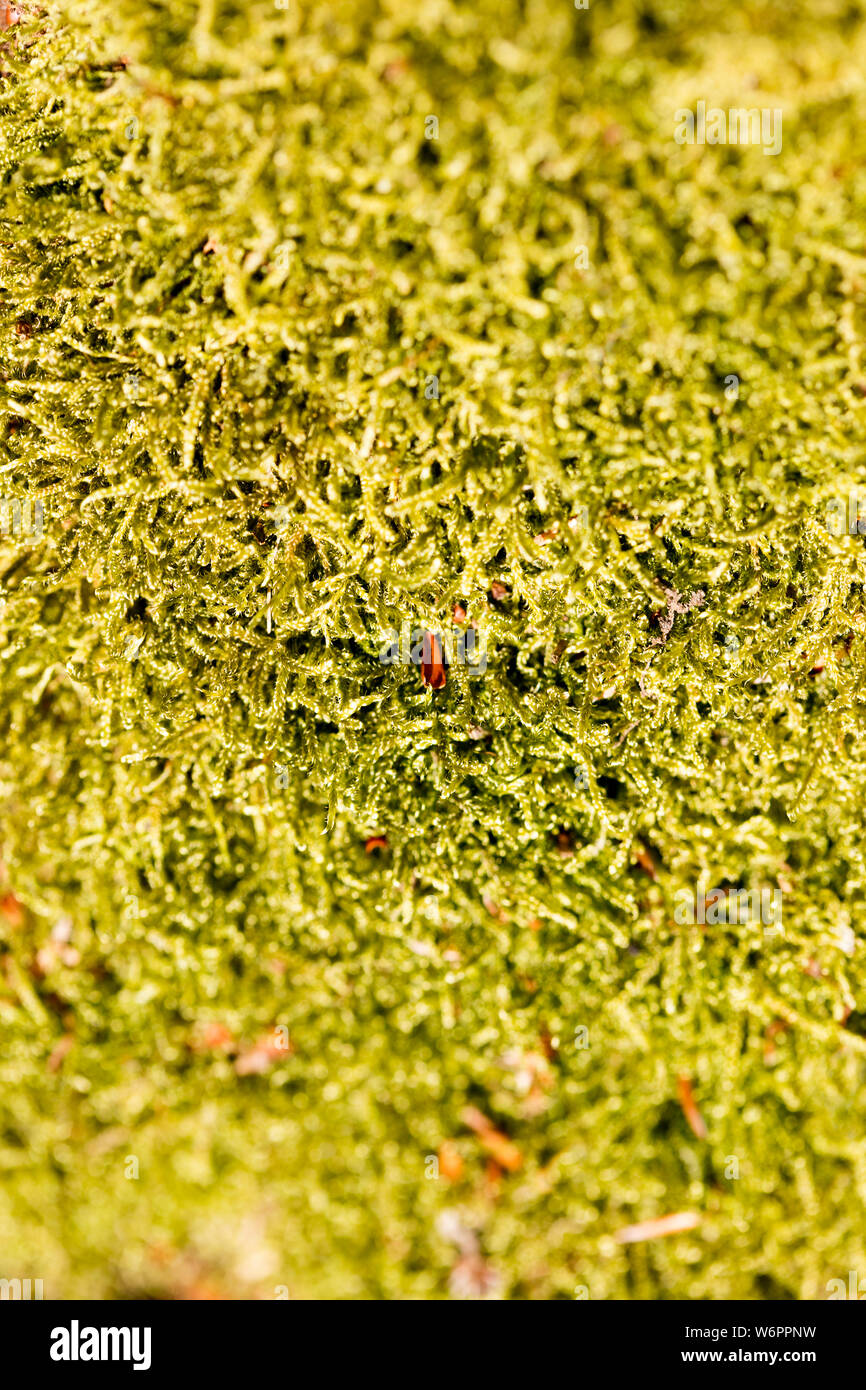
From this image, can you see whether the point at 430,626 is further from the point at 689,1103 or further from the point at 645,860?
the point at 689,1103

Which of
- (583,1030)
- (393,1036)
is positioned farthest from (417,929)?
(583,1030)

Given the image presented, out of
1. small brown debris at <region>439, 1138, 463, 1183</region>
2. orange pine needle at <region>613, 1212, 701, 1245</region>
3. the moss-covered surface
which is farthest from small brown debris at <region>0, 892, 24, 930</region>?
orange pine needle at <region>613, 1212, 701, 1245</region>

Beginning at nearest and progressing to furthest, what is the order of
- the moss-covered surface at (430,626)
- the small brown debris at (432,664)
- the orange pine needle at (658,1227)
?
the moss-covered surface at (430,626) → the small brown debris at (432,664) → the orange pine needle at (658,1227)

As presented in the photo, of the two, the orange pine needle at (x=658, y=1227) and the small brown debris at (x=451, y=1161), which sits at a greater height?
the small brown debris at (x=451, y=1161)

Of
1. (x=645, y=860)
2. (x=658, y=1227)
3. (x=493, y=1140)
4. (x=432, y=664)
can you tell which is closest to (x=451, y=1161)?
(x=493, y=1140)

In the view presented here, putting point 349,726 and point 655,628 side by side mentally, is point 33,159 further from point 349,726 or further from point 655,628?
point 655,628

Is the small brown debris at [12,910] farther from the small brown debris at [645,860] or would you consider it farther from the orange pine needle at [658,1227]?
the orange pine needle at [658,1227]

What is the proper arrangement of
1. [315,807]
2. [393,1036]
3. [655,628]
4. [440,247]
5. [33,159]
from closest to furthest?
[440,247] → [33,159] → [655,628] → [315,807] → [393,1036]

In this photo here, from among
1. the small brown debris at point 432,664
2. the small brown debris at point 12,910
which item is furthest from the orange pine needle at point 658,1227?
the small brown debris at point 12,910

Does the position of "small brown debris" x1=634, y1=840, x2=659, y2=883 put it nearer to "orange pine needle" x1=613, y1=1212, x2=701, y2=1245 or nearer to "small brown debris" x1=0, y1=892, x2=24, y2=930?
"orange pine needle" x1=613, y1=1212, x2=701, y2=1245
